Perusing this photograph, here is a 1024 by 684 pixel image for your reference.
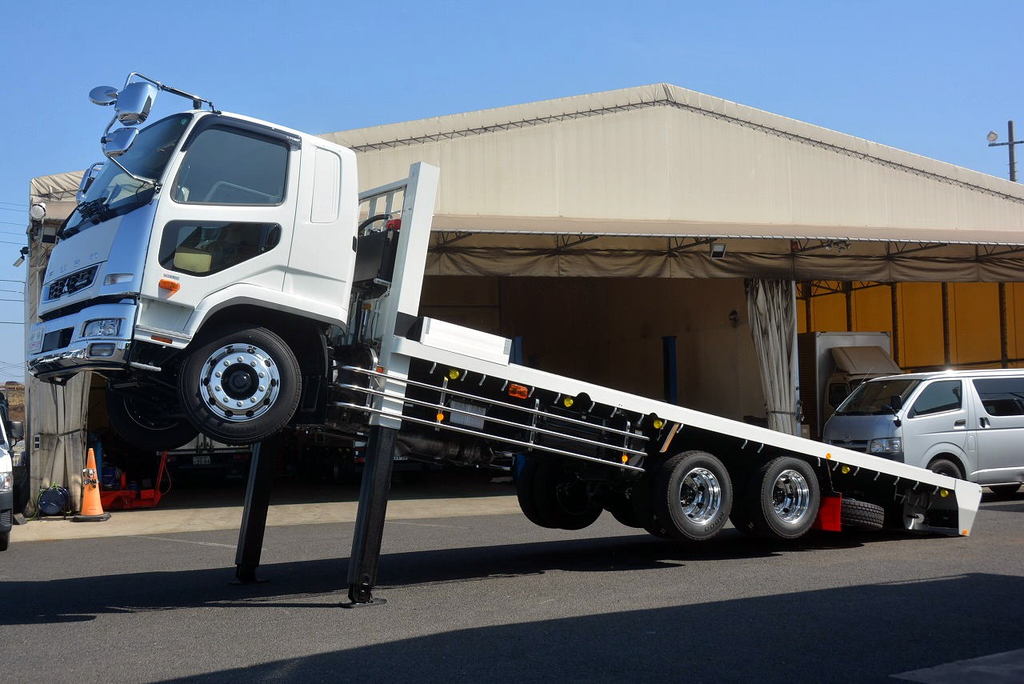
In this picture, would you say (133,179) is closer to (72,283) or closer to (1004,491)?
(72,283)


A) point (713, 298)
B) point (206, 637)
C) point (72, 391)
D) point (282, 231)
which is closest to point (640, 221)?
point (713, 298)

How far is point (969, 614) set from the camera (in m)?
6.84

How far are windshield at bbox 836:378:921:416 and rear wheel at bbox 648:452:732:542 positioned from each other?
19.3 feet

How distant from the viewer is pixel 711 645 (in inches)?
236

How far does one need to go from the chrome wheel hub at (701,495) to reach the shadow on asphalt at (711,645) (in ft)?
5.41

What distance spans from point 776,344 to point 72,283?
45.0ft

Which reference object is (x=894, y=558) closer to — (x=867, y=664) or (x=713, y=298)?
(x=867, y=664)

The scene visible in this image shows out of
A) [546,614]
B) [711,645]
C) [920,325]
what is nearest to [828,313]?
[920,325]

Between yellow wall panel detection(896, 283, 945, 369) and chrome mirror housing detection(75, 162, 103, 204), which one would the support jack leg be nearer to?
chrome mirror housing detection(75, 162, 103, 204)

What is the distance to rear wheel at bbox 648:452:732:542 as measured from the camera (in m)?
8.80

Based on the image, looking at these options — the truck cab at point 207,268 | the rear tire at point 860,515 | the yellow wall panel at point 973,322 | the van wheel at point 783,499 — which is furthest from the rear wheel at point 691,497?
the yellow wall panel at point 973,322

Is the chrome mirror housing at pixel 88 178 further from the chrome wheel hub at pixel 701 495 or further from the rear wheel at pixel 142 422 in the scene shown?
the chrome wheel hub at pixel 701 495

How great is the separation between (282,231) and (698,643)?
3.87 m

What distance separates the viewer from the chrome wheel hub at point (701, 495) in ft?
29.7
